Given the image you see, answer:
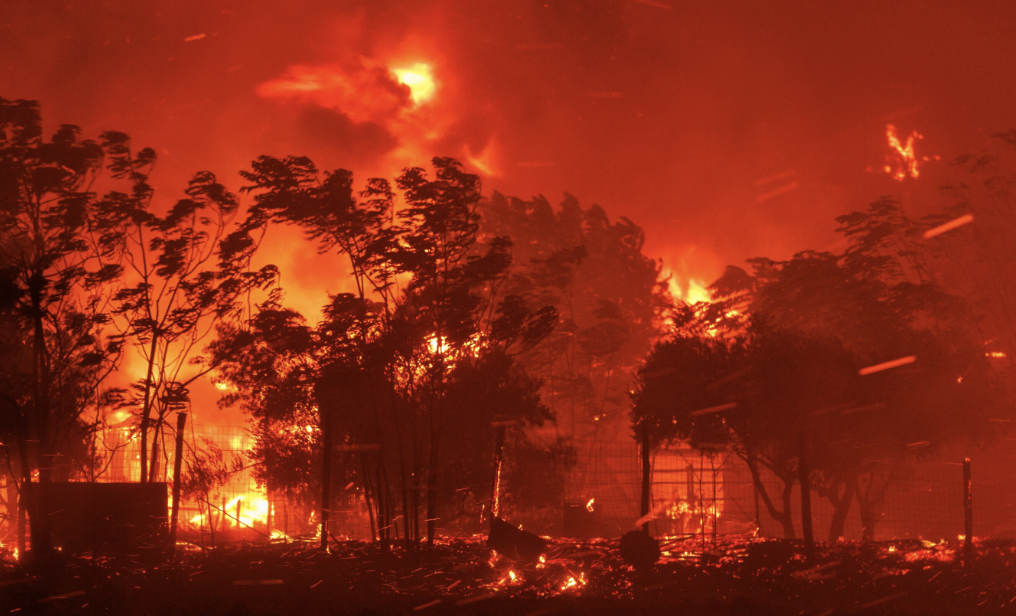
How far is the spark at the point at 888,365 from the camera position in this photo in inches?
801

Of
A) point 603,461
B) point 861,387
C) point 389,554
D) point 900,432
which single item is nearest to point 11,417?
point 389,554

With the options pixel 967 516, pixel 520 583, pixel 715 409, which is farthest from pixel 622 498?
pixel 520 583

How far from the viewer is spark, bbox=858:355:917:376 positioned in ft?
66.8

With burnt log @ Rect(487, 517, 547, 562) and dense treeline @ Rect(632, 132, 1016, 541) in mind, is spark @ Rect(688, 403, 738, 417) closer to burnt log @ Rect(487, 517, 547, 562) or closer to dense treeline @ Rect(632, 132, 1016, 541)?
dense treeline @ Rect(632, 132, 1016, 541)

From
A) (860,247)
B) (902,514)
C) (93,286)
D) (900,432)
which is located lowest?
(902,514)

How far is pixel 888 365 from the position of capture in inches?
829

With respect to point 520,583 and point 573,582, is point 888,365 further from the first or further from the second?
point 520,583

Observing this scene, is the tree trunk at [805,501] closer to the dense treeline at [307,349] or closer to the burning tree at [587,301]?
the dense treeline at [307,349]

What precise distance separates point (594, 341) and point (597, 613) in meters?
28.3

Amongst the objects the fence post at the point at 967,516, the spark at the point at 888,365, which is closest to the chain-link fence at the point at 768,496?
the spark at the point at 888,365

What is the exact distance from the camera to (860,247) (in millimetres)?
28484

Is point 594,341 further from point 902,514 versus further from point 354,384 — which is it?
point 354,384

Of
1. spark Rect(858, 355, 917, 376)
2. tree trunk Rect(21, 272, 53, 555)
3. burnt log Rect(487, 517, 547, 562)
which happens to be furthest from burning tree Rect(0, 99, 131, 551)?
spark Rect(858, 355, 917, 376)

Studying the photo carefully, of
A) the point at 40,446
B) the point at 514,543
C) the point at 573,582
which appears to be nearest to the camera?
the point at 573,582
